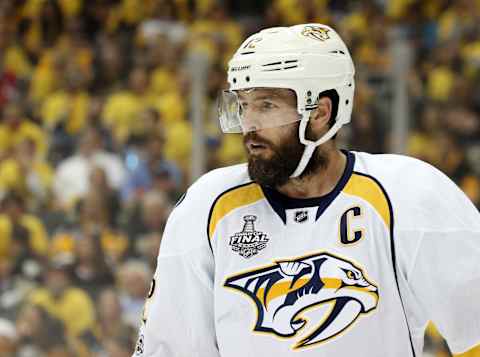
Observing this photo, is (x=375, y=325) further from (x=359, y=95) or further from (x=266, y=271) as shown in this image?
(x=359, y=95)

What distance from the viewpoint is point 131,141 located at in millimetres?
5148

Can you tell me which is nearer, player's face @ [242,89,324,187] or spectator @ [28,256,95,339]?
player's face @ [242,89,324,187]

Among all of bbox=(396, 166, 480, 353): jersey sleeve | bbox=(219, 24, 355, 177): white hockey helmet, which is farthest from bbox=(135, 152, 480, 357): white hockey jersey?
bbox=(219, 24, 355, 177): white hockey helmet

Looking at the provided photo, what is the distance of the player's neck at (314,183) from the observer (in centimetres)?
218

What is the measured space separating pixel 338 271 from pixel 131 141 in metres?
3.18

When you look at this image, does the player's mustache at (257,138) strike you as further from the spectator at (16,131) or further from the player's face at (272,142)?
the spectator at (16,131)

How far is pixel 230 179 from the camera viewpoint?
2.25 meters

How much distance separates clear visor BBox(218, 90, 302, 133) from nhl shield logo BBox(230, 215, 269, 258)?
0.69ft

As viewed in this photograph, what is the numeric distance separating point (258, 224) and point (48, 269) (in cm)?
302

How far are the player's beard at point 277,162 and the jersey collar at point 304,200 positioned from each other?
5 centimetres

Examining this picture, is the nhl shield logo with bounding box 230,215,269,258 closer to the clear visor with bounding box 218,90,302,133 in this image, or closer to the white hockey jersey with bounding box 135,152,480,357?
the white hockey jersey with bounding box 135,152,480,357

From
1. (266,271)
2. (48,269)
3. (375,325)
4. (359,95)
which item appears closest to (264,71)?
(266,271)

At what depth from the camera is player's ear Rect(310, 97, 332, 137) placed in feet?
7.12

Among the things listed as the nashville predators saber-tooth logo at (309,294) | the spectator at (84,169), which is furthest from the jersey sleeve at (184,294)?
the spectator at (84,169)
